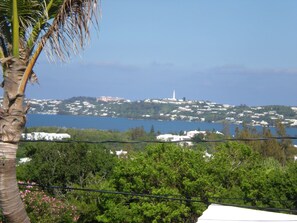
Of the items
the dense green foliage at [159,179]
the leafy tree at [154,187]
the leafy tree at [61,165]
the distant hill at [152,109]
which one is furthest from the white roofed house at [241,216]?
the distant hill at [152,109]

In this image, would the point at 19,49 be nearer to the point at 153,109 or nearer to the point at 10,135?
the point at 10,135

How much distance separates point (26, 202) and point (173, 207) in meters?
7.85

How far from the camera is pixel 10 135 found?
5.10 metres

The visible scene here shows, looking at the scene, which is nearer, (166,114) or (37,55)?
(37,55)

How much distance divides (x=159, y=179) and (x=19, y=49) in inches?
573

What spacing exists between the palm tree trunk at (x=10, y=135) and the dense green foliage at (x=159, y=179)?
440 inches

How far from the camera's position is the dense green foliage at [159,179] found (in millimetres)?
18266

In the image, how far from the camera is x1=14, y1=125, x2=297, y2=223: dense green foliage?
1827 centimetres

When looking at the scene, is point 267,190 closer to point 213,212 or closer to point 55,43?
point 213,212

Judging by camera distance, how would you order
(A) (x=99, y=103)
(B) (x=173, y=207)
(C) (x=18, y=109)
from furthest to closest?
(A) (x=99, y=103) < (B) (x=173, y=207) < (C) (x=18, y=109)

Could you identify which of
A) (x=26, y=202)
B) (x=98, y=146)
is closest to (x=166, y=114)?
(x=98, y=146)

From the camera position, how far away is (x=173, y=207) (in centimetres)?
1825

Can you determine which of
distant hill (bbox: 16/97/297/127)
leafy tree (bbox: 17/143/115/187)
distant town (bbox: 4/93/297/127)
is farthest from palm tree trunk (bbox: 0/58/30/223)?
distant town (bbox: 4/93/297/127)

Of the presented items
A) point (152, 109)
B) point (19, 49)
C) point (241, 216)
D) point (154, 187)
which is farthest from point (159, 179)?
point (152, 109)
